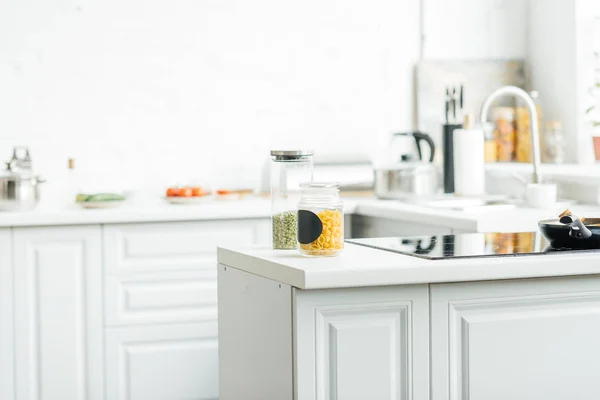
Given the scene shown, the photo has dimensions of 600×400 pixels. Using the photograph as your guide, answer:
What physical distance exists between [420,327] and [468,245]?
355 millimetres

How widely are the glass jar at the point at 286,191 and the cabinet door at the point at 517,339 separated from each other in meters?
0.39

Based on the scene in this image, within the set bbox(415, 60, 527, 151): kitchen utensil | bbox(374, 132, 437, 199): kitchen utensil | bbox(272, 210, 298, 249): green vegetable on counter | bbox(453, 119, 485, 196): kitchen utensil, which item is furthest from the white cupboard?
bbox(272, 210, 298, 249): green vegetable on counter

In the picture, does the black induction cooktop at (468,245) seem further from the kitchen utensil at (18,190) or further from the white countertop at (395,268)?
the kitchen utensil at (18,190)

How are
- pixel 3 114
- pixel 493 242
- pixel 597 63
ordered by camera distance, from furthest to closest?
1. pixel 597 63
2. pixel 3 114
3. pixel 493 242

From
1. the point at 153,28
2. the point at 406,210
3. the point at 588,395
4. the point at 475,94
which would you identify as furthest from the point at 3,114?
the point at 588,395

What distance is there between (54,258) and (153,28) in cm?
118

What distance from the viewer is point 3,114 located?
3.86m

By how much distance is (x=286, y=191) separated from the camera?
214 centimetres

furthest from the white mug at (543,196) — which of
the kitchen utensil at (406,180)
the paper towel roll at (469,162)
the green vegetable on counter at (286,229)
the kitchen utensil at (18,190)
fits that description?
the kitchen utensil at (18,190)

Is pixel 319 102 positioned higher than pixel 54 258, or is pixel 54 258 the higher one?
pixel 319 102

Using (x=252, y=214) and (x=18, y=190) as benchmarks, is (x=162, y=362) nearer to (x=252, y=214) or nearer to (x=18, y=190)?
(x=252, y=214)

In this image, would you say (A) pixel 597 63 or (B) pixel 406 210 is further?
(A) pixel 597 63

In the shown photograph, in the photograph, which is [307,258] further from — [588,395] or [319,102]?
[319,102]

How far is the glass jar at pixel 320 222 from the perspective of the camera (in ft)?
6.48
